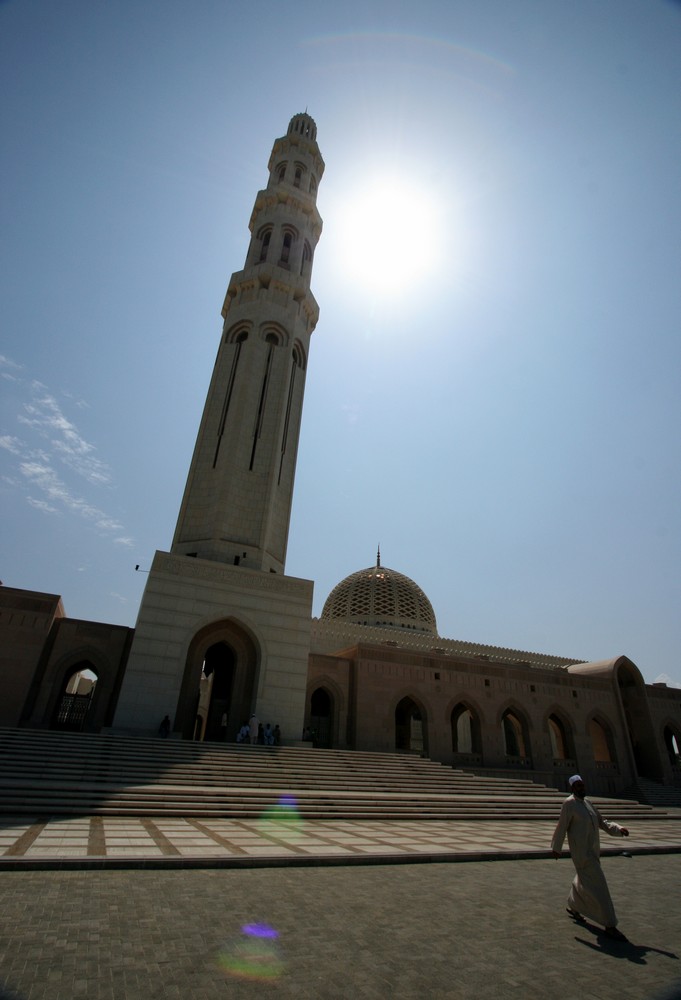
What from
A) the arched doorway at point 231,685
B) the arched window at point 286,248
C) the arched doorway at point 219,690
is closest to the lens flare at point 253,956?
the arched doorway at point 231,685

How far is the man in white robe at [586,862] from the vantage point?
364 centimetres

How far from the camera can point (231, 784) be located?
995cm

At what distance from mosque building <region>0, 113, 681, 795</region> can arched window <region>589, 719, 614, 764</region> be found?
0.08 metres

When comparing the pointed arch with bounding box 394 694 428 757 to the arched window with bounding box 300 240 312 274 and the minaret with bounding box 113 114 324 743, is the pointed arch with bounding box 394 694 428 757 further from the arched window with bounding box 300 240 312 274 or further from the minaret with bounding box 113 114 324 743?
the arched window with bounding box 300 240 312 274

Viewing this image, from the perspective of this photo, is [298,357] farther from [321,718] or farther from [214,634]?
[321,718]

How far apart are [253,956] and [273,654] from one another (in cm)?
1358

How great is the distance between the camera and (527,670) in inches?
828

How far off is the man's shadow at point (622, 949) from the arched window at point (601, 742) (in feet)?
67.3

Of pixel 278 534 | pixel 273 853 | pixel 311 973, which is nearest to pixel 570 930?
pixel 311 973

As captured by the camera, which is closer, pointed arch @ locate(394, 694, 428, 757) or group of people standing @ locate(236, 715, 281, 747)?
group of people standing @ locate(236, 715, 281, 747)

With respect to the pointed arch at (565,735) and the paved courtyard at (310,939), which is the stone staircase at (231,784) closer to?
the paved courtyard at (310,939)

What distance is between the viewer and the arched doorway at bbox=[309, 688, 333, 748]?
17.8 metres

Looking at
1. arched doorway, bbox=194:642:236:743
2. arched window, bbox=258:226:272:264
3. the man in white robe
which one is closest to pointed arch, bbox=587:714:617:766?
arched doorway, bbox=194:642:236:743

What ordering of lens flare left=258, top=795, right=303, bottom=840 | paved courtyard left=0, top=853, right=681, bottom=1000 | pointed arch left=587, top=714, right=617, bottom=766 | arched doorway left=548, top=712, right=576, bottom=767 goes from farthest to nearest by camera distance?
pointed arch left=587, top=714, right=617, bottom=766, arched doorway left=548, top=712, right=576, bottom=767, lens flare left=258, top=795, right=303, bottom=840, paved courtyard left=0, top=853, right=681, bottom=1000
